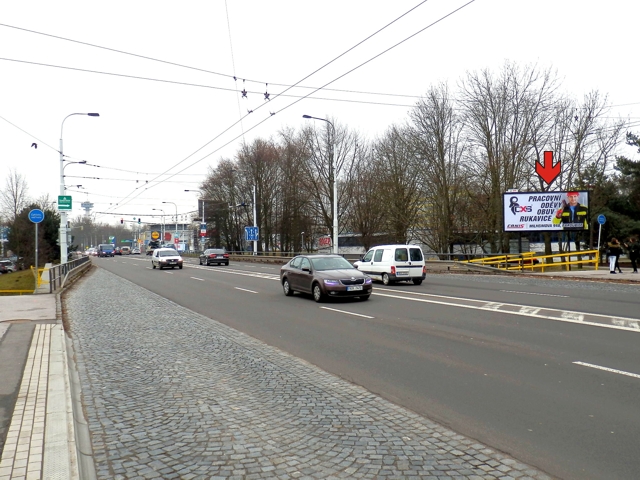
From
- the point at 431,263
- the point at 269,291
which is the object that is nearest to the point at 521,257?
the point at 431,263

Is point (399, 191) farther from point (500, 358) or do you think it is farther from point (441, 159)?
point (500, 358)

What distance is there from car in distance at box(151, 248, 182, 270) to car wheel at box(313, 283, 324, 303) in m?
26.7

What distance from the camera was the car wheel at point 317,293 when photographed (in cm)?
1638

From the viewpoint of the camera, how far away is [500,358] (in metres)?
8.09

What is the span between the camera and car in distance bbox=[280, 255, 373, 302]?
52.7 ft

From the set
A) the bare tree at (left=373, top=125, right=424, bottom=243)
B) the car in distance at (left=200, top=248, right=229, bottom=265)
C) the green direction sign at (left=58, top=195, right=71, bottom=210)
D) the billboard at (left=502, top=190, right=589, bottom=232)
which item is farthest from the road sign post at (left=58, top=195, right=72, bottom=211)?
the bare tree at (left=373, top=125, right=424, bottom=243)

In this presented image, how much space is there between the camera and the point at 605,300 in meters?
15.2

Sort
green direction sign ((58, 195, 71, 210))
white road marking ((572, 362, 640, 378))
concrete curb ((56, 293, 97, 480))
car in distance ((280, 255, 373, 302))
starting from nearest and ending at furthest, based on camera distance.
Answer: concrete curb ((56, 293, 97, 480)) → white road marking ((572, 362, 640, 378)) → car in distance ((280, 255, 373, 302)) → green direction sign ((58, 195, 71, 210))

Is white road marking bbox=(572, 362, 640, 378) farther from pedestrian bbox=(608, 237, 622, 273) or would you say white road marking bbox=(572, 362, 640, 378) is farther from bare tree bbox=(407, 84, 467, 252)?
bare tree bbox=(407, 84, 467, 252)

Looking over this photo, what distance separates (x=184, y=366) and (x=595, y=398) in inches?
218

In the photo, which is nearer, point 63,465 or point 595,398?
point 63,465

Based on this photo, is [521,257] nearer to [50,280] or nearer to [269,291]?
[269,291]

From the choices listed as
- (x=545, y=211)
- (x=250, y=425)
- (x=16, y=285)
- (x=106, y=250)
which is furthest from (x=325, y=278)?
(x=106, y=250)

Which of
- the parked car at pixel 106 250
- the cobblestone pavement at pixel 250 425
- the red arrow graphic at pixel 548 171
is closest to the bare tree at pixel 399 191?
the red arrow graphic at pixel 548 171
